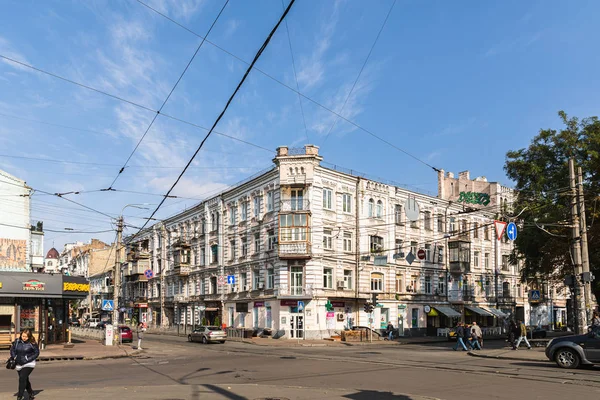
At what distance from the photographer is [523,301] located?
65.3 m

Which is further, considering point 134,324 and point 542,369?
point 134,324

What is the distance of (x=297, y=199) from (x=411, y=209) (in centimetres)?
1231

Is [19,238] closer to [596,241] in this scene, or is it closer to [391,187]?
[391,187]

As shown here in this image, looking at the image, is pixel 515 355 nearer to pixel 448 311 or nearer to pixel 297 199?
pixel 297 199

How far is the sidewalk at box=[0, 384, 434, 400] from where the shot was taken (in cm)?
1306

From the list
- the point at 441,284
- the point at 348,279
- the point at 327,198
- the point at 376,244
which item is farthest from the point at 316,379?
the point at 441,284

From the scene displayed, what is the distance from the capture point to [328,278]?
46.2 meters

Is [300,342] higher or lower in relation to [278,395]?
lower

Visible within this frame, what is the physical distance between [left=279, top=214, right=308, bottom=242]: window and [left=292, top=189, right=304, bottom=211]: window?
2.49 feet

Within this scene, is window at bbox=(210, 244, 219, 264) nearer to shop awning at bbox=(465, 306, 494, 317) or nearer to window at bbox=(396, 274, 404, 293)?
window at bbox=(396, 274, 404, 293)

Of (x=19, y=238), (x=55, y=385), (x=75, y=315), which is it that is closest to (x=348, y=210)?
(x=19, y=238)

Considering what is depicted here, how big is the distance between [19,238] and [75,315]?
2942 inches

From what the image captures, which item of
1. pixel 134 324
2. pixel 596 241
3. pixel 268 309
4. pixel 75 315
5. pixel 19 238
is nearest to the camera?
pixel 596 241

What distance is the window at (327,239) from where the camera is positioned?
46.1m
